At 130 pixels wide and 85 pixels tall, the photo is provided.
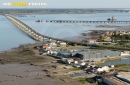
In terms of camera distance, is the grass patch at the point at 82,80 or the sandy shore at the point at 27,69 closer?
the grass patch at the point at 82,80

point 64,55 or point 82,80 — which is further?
point 64,55

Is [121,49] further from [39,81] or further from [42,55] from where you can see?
[39,81]

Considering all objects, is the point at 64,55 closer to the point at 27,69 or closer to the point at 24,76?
the point at 27,69

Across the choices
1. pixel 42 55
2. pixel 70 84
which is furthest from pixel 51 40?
pixel 70 84

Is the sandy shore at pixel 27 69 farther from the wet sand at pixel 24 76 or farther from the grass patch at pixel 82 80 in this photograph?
the grass patch at pixel 82 80

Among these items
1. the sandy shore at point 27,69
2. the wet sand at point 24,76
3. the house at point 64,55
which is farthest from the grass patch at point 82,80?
the house at point 64,55

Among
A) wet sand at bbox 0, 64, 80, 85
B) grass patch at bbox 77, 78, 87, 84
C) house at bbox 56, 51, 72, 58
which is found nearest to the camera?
grass patch at bbox 77, 78, 87, 84

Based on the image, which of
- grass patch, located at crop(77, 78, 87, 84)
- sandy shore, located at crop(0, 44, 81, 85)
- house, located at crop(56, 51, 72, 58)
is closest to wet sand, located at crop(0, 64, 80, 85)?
sandy shore, located at crop(0, 44, 81, 85)

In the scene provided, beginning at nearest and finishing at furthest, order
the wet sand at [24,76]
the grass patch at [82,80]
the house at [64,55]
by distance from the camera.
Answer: the grass patch at [82,80]
the wet sand at [24,76]
the house at [64,55]

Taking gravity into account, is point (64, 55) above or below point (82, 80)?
below

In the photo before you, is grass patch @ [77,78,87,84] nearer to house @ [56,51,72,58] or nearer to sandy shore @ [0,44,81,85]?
sandy shore @ [0,44,81,85]

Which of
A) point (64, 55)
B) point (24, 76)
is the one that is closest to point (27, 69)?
point (24, 76)
